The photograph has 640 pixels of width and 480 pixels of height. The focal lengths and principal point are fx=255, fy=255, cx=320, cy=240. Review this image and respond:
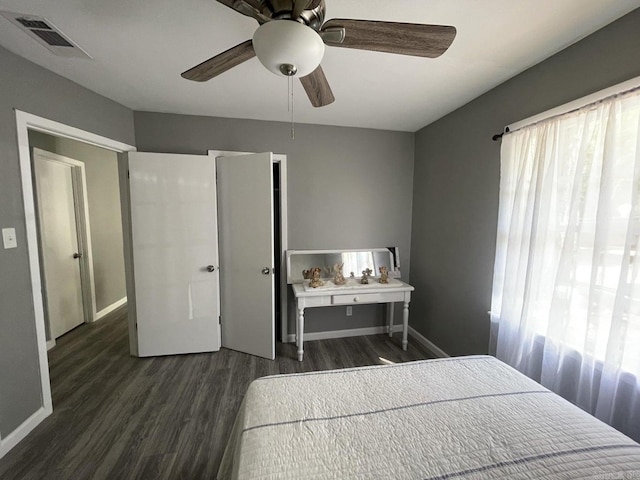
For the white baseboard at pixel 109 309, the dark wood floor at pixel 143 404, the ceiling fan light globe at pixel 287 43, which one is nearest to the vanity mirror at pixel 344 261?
the dark wood floor at pixel 143 404

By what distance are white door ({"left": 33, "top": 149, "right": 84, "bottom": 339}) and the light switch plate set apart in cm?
152

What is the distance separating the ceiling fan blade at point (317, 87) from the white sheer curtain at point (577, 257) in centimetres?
134

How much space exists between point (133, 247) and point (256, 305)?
127cm

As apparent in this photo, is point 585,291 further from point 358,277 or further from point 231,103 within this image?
point 231,103

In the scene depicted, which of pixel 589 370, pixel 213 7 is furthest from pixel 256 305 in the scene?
pixel 589 370

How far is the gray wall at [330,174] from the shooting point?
2574 mm

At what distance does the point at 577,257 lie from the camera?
4.56ft

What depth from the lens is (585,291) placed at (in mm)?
1370

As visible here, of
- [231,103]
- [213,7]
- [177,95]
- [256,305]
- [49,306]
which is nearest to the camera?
[213,7]

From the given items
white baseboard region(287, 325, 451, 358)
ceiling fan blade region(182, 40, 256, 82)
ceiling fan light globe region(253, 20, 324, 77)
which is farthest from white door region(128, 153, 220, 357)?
ceiling fan light globe region(253, 20, 324, 77)

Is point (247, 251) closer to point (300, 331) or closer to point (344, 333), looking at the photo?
point (300, 331)

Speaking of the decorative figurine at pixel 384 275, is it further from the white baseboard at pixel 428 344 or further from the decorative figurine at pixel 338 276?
the white baseboard at pixel 428 344

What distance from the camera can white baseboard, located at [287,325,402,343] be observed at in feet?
9.66

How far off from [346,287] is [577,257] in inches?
66.5
